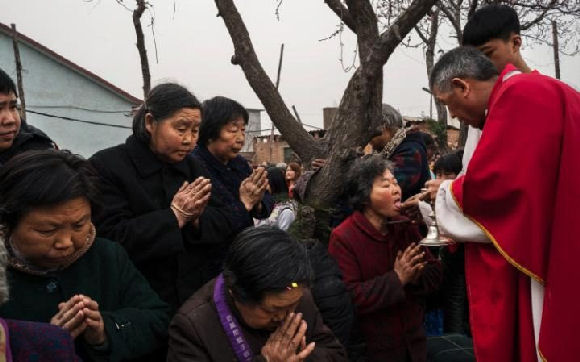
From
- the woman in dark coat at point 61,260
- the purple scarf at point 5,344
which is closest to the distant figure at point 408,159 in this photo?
the woman in dark coat at point 61,260

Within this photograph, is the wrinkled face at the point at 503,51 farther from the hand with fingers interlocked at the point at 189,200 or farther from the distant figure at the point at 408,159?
the hand with fingers interlocked at the point at 189,200

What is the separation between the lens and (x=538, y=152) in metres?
2.29

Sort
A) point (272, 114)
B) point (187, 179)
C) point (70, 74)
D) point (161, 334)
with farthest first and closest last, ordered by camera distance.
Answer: point (70, 74) → point (272, 114) → point (187, 179) → point (161, 334)

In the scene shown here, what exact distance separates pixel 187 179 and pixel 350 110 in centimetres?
222

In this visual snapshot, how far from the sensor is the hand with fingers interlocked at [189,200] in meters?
2.44

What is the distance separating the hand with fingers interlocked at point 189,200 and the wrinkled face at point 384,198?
115 centimetres

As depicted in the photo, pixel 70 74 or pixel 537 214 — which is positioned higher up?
pixel 70 74

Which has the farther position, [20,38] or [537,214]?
[20,38]

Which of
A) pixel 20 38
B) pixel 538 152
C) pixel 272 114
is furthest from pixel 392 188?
pixel 20 38

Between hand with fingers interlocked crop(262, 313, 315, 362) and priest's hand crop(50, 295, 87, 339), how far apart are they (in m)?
0.65

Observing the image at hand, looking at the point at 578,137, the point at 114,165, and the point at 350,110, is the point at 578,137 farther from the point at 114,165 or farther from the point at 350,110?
the point at 350,110

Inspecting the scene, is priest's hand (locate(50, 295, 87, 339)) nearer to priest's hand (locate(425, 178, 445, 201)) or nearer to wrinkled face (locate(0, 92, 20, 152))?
wrinkled face (locate(0, 92, 20, 152))

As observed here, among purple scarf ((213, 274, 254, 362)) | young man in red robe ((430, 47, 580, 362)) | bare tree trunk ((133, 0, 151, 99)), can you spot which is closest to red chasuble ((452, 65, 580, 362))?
young man in red robe ((430, 47, 580, 362))

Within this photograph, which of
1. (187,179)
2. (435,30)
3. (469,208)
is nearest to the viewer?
(469,208)
